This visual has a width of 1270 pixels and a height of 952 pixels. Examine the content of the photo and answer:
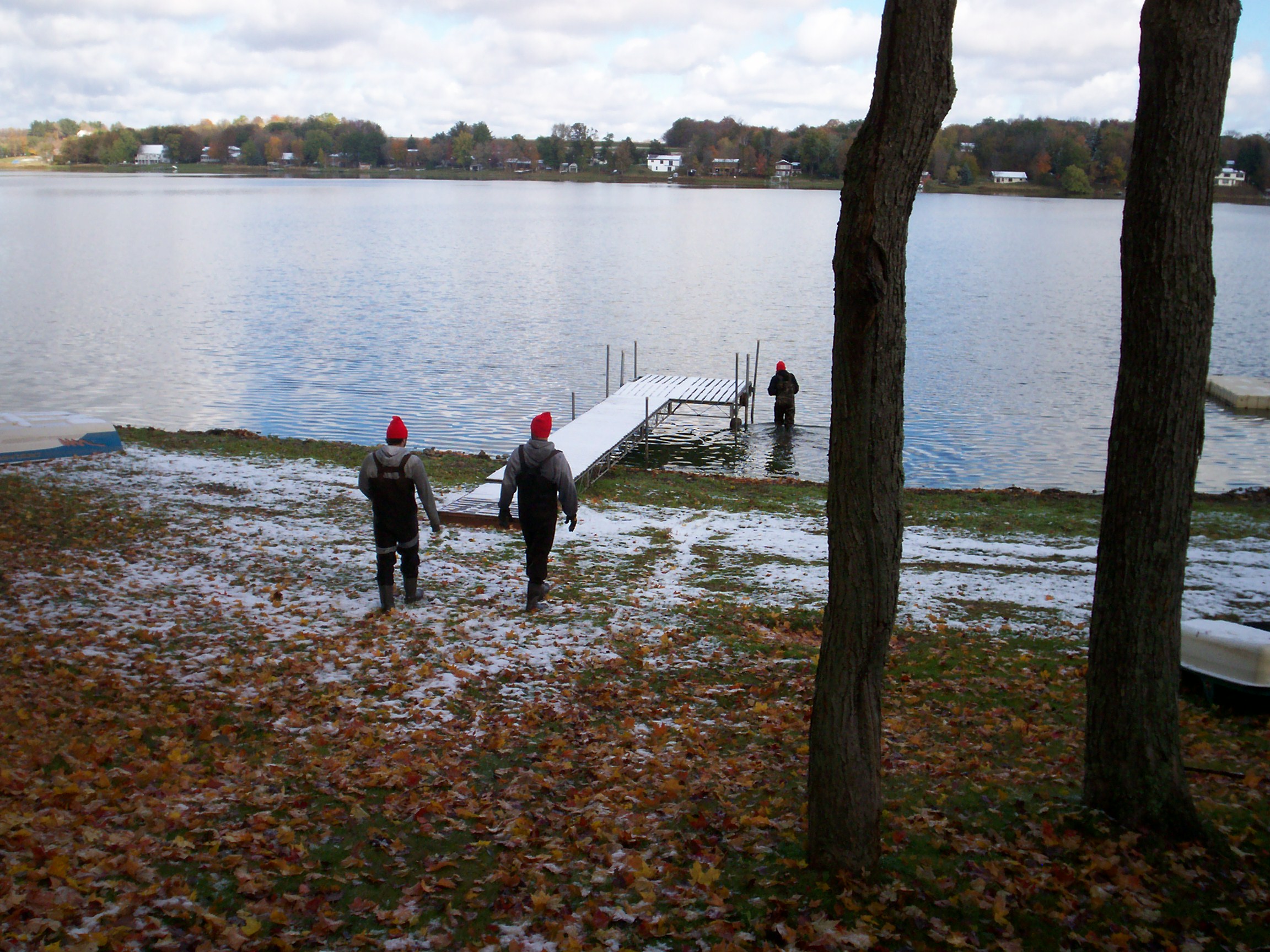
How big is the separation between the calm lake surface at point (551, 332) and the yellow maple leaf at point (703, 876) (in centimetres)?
1741

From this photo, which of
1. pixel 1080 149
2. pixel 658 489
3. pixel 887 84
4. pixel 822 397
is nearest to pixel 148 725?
pixel 887 84

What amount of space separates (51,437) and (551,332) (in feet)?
86.2

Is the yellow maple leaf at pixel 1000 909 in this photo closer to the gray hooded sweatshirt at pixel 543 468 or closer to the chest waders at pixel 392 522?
the gray hooded sweatshirt at pixel 543 468

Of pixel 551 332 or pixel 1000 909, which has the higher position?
pixel 551 332

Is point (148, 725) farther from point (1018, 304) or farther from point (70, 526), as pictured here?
point (1018, 304)

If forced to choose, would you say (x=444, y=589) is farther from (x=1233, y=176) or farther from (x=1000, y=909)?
(x=1233, y=176)

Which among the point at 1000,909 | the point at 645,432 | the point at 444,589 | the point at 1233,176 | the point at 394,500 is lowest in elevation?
the point at 645,432

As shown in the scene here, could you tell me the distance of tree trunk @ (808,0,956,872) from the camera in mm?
4488

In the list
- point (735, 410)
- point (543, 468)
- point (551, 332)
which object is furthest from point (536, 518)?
point (551, 332)

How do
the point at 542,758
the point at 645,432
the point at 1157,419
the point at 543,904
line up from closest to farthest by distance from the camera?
the point at 543,904
the point at 1157,419
the point at 542,758
the point at 645,432

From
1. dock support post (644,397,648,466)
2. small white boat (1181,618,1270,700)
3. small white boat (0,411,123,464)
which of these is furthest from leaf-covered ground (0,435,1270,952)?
dock support post (644,397,648,466)

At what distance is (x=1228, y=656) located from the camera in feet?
25.6

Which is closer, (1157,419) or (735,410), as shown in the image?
(1157,419)

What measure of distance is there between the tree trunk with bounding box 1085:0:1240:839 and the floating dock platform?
29006mm
